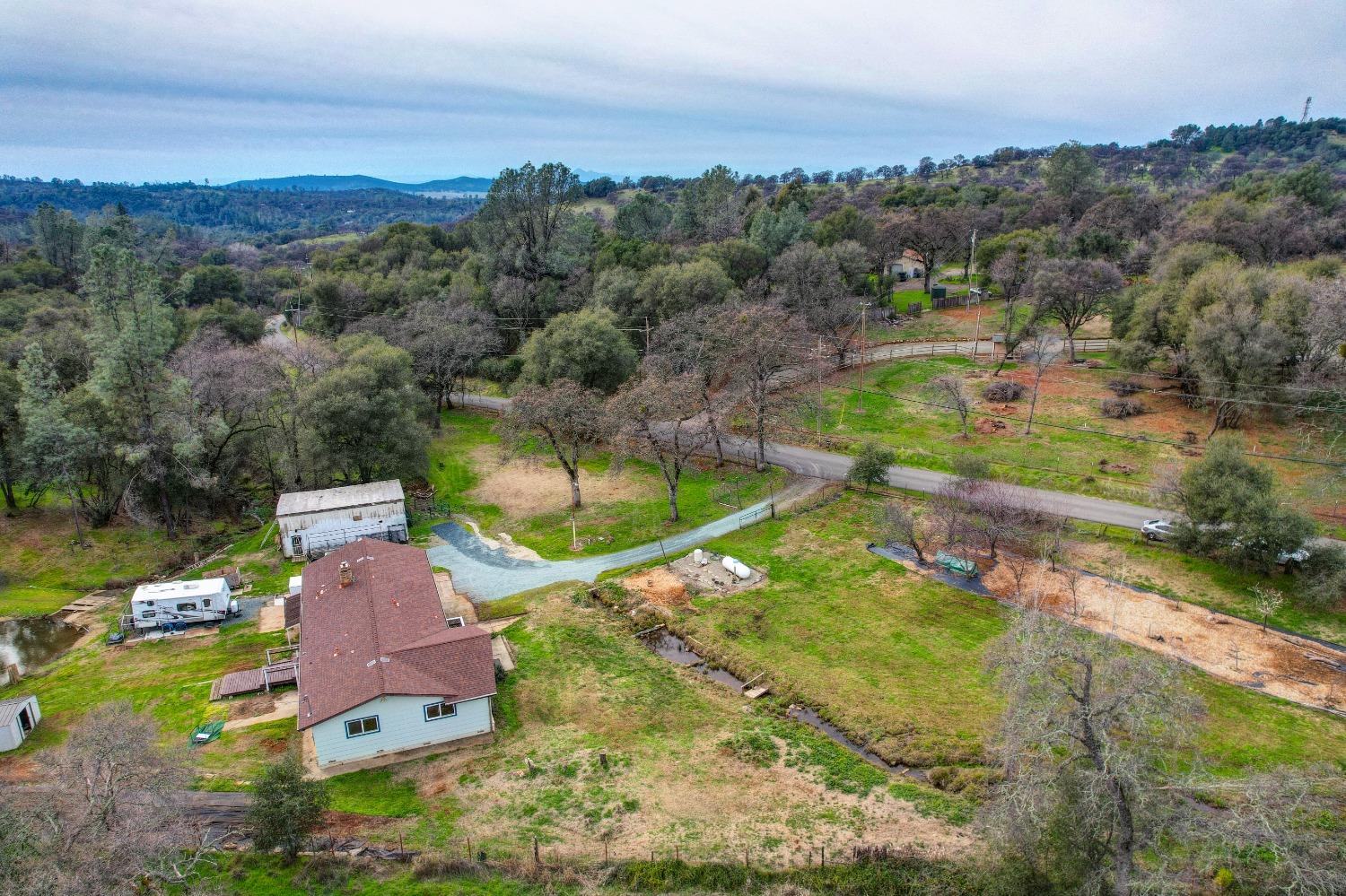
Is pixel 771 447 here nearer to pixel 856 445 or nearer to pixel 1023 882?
pixel 856 445

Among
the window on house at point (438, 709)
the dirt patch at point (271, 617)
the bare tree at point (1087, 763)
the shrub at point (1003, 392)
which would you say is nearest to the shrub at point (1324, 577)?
the bare tree at point (1087, 763)

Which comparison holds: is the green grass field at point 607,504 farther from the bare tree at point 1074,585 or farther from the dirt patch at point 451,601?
the bare tree at point 1074,585

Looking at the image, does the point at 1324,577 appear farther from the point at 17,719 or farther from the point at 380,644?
the point at 17,719

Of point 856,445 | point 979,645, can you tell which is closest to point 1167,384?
point 856,445

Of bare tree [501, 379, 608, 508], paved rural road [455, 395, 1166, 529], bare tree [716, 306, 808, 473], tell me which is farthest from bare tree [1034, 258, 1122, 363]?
bare tree [501, 379, 608, 508]

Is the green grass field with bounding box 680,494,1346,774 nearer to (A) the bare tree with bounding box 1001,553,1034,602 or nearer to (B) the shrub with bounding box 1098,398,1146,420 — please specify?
(A) the bare tree with bounding box 1001,553,1034,602

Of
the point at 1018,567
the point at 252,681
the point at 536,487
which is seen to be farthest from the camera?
the point at 536,487

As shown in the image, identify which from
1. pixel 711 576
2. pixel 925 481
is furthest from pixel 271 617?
pixel 925 481

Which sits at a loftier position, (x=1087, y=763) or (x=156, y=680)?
(x=1087, y=763)
